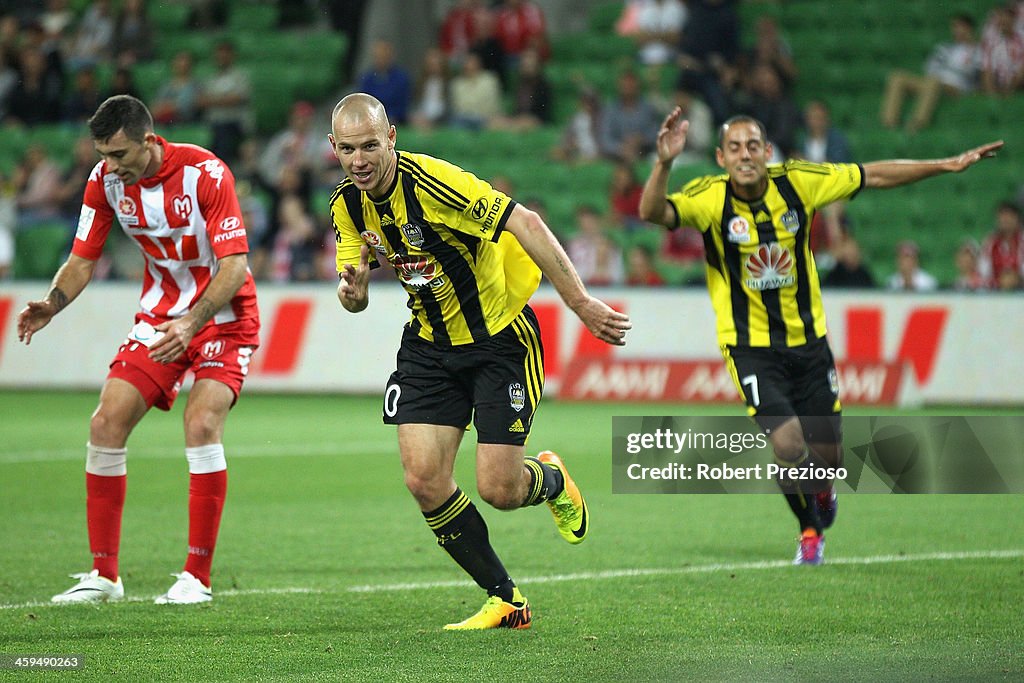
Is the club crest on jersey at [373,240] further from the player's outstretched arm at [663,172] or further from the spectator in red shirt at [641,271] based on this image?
the spectator in red shirt at [641,271]

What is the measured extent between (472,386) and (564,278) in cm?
72

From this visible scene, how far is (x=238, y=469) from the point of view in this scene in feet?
36.4

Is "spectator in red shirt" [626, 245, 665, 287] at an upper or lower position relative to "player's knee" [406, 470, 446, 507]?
upper

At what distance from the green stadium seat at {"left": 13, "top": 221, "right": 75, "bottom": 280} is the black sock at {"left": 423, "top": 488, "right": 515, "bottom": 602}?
45.6ft

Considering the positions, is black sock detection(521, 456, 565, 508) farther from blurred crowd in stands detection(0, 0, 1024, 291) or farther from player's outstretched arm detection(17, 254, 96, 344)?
blurred crowd in stands detection(0, 0, 1024, 291)

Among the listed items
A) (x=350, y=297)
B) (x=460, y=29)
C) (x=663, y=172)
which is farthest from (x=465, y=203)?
(x=460, y=29)

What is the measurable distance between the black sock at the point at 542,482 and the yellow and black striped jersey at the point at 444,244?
24.0 inches

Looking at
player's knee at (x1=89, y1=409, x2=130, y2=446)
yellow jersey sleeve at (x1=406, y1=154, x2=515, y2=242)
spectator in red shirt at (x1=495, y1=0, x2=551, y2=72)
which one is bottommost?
player's knee at (x1=89, y1=409, x2=130, y2=446)

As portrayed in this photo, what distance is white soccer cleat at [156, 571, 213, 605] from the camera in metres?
6.35

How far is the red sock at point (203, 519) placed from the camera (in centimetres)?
652

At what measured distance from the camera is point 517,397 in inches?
234

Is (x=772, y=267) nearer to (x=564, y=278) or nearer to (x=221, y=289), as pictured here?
(x=564, y=278)

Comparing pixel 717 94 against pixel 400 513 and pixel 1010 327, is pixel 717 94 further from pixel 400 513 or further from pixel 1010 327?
pixel 400 513

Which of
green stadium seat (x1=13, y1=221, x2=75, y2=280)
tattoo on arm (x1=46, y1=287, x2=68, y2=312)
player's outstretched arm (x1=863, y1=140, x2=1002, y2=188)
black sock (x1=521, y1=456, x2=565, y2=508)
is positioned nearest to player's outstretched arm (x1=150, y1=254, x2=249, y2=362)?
tattoo on arm (x1=46, y1=287, x2=68, y2=312)
